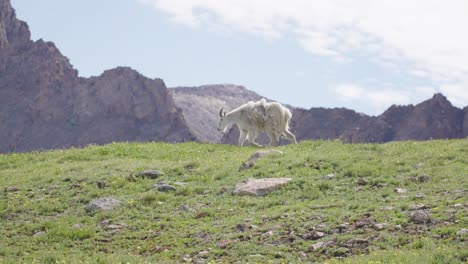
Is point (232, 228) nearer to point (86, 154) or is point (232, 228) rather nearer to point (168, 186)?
point (168, 186)

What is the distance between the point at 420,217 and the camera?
13.6m

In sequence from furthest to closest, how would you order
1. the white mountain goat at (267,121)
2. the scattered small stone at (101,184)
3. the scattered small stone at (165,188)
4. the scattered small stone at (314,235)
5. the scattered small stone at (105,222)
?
1. the white mountain goat at (267,121)
2. the scattered small stone at (101,184)
3. the scattered small stone at (165,188)
4. the scattered small stone at (105,222)
5. the scattered small stone at (314,235)

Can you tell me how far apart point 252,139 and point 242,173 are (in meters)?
11.0

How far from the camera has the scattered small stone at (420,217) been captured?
13.5 metres

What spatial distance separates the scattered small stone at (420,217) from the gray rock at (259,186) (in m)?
5.10

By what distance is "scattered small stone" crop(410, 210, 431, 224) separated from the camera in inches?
532

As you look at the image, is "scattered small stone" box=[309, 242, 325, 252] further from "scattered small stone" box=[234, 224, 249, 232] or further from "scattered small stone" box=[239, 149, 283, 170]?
"scattered small stone" box=[239, 149, 283, 170]

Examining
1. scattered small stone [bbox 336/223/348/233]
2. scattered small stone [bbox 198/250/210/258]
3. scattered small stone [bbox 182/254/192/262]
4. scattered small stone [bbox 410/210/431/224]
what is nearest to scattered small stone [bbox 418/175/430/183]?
scattered small stone [bbox 410/210/431/224]

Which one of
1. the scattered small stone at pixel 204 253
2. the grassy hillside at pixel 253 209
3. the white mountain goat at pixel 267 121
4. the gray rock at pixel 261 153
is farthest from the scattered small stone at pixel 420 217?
the white mountain goat at pixel 267 121

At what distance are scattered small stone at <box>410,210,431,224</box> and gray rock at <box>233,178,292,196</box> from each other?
5.10 meters

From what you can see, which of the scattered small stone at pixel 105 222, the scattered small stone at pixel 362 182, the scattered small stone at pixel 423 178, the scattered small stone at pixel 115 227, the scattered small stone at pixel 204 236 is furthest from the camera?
the scattered small stone at pixel 362 182

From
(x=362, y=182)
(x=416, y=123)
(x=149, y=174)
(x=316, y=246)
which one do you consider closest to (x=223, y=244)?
(x=316, y=246)

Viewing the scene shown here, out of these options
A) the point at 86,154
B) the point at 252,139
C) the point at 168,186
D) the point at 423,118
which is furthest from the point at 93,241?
the point at 423,118

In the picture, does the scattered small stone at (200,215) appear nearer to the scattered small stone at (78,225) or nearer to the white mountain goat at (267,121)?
the scattered small stone at (78,225)
